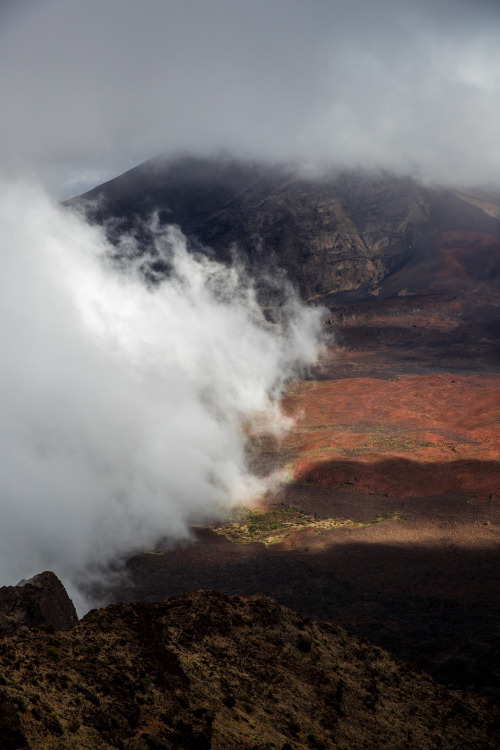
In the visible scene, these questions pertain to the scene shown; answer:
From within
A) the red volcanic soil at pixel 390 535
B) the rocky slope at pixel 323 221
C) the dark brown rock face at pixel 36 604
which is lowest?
the red volcanic soil at pixel 390 535

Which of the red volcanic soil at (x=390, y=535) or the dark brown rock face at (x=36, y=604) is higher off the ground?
the dark brown rock face at (x=36, y=604)

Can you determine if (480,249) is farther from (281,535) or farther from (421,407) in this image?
(281,535)

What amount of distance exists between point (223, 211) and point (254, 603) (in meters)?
153

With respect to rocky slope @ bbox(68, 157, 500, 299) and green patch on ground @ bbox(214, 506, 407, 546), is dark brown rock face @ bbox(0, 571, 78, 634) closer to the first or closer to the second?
green patch on ground @ bbox(214, 506, 407, 546)

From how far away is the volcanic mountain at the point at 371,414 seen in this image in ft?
90.6

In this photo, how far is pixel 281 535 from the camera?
36.6 meters

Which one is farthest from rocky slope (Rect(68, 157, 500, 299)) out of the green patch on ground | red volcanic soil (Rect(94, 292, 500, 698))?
the green patch on ground

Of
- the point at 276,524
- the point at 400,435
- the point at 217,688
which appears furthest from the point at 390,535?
the point at 217,688

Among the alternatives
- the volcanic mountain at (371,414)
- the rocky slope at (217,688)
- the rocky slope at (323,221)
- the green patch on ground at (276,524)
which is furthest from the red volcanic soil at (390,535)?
the rocky slope at (323,221)

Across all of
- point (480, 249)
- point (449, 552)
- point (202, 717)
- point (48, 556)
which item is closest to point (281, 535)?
point (449, 552)

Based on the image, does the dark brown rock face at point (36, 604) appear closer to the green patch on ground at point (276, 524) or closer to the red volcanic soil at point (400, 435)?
the green patch on ground at point (276, 524)

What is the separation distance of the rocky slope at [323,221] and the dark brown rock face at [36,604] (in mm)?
126576

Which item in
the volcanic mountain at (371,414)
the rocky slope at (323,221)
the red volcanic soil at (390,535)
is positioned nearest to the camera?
the red volcanic soil at (390,535)

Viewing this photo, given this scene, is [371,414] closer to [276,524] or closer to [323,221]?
[276,524]
